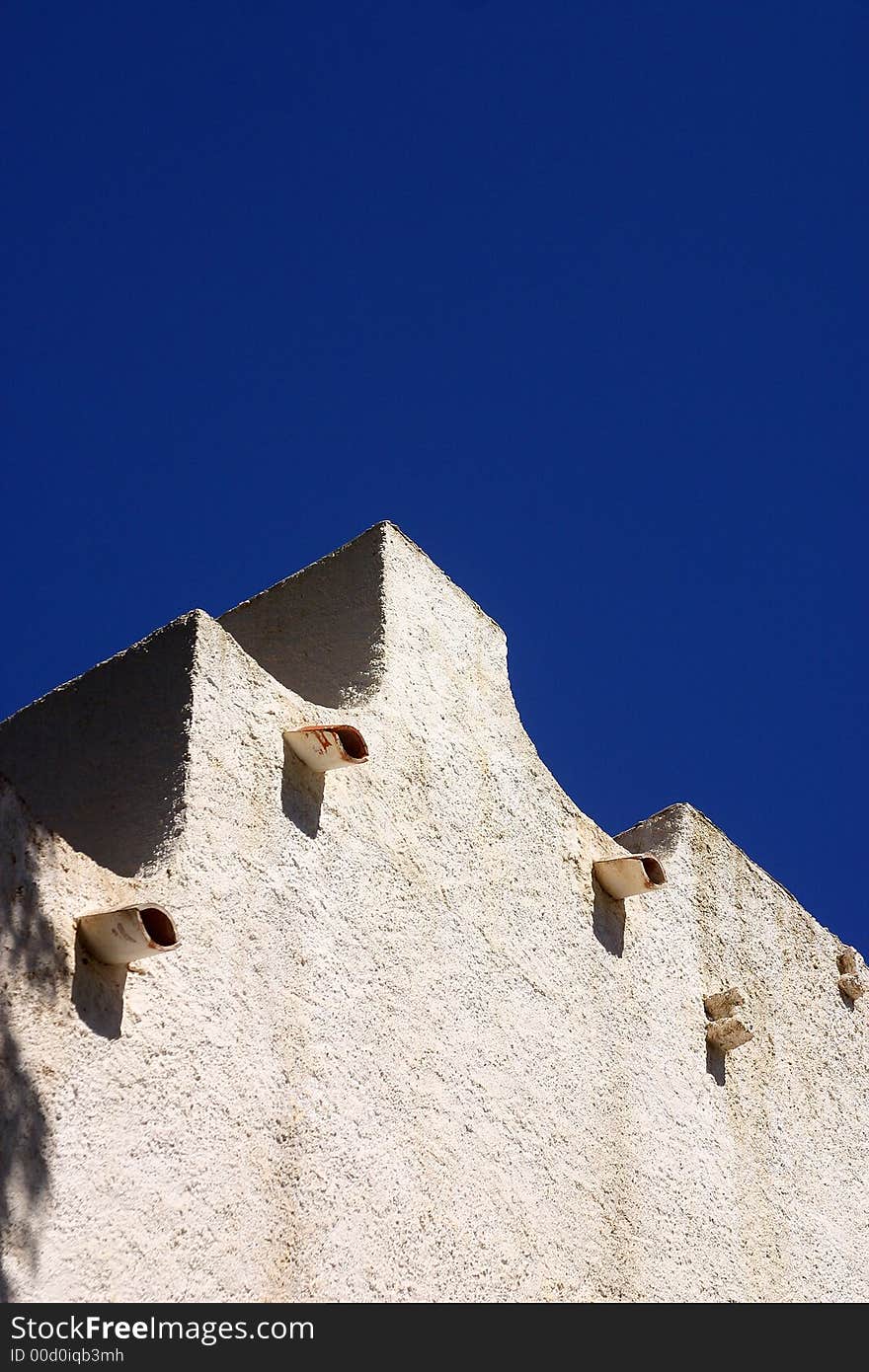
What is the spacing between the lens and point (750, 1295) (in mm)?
5656

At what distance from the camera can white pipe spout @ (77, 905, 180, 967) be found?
3.58 metres

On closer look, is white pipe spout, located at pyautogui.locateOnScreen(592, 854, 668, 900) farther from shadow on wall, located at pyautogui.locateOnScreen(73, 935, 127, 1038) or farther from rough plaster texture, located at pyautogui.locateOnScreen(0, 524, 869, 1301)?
shadow on wall, located at pyautogui.locateOnScreen(73, 935, 127, 1038)

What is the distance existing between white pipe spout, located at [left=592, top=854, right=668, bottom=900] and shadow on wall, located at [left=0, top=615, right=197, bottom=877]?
1981mm

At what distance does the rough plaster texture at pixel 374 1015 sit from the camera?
3.60 m

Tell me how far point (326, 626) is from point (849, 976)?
3.19 meters

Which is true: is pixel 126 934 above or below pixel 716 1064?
below

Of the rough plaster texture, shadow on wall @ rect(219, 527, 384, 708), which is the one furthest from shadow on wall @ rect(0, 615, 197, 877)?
shadow on wall @ rect(219, 527, 384, 708)

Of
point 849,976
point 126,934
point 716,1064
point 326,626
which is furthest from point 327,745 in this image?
point 849,976

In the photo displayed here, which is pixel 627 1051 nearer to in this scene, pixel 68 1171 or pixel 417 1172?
pixel 417 1172

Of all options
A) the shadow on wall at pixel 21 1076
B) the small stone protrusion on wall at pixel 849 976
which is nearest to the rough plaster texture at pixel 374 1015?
the shadow on wall at pixel 21 1076

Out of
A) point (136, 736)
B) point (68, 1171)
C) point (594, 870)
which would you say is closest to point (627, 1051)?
point (594, 870)

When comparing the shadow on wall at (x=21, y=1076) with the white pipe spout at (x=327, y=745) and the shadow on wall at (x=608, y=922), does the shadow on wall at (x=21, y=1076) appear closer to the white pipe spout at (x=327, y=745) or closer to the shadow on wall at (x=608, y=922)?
the white pipe spout at (x=327, y=745)

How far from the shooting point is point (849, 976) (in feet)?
23.9

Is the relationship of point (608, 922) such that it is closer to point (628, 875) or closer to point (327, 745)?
point (628, 875)
